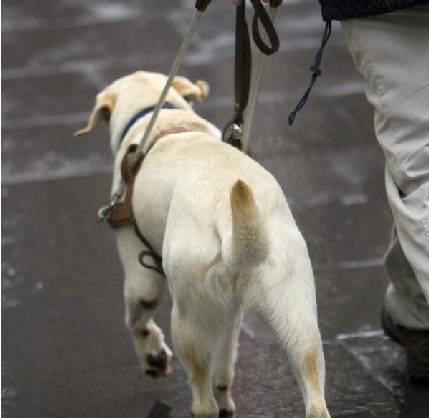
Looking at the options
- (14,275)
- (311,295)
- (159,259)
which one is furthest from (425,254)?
(14,275)

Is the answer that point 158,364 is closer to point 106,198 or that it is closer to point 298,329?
point 298,329

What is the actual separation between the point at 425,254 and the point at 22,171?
4.24 metres

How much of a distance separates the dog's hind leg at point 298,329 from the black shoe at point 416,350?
4.40 ft

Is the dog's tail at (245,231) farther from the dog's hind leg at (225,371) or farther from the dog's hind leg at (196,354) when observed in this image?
the dog's hind leg at (225,371)

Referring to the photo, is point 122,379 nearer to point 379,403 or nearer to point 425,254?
point 379,403

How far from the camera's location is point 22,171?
8086 millimetres

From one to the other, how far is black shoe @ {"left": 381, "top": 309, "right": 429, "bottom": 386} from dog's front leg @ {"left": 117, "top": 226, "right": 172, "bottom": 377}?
1052mm

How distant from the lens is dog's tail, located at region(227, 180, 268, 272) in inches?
157

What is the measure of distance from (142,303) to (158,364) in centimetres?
37

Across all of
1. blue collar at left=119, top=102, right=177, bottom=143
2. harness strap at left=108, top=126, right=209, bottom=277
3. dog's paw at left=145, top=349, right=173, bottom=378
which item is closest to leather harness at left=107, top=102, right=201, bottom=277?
harness strap at left=108, top=126, right=209, bottom=277

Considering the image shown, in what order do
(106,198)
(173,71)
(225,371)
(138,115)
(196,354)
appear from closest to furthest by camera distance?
(196,354) < (173,71) < (225,371) < (138,115) < (106,198)

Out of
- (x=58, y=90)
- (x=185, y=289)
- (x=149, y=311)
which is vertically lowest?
(x=58, y=90)

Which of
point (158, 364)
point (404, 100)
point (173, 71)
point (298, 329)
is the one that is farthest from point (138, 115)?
point (298, 329)

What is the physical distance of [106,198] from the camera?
7602 mm
